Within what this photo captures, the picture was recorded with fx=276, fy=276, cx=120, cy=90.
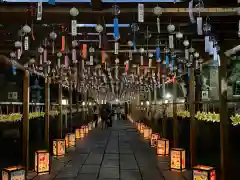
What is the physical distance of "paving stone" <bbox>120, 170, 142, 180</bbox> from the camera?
7.03 m

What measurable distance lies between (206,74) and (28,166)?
547 centimetres

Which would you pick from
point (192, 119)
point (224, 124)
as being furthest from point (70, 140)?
point (224, 124)

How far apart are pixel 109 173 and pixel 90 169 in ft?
2.50

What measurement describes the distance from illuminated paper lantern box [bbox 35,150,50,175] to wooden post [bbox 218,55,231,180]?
441 centimetres

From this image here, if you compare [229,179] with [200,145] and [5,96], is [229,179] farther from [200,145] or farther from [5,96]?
[5,96]

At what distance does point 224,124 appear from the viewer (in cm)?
532

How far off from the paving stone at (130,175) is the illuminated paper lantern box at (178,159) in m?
1.05

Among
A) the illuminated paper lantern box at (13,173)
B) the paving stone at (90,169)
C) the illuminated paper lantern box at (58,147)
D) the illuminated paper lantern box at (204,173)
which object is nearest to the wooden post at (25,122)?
the illuminated paper lantern box at (13,173)

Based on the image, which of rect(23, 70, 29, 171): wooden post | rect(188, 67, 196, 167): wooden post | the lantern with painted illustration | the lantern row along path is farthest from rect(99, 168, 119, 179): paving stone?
the lantern with painted illustration

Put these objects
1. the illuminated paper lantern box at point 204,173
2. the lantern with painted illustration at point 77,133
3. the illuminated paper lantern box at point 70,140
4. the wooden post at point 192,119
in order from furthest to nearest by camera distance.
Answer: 1. the lantern with painted illustration at point 77,133
2. the illuminated paper lantern box at point 70,140
3. the wooden post at point 192,119
4. the illuminated paper lantern box at point 204,173

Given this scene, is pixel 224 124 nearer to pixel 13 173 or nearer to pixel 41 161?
pixel 13 173

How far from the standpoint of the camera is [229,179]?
5246 millimetres

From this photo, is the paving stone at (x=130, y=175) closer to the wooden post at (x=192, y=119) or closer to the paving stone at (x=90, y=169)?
the paving stone at (x=90, y=169)

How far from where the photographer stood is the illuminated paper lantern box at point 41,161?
284 inches
